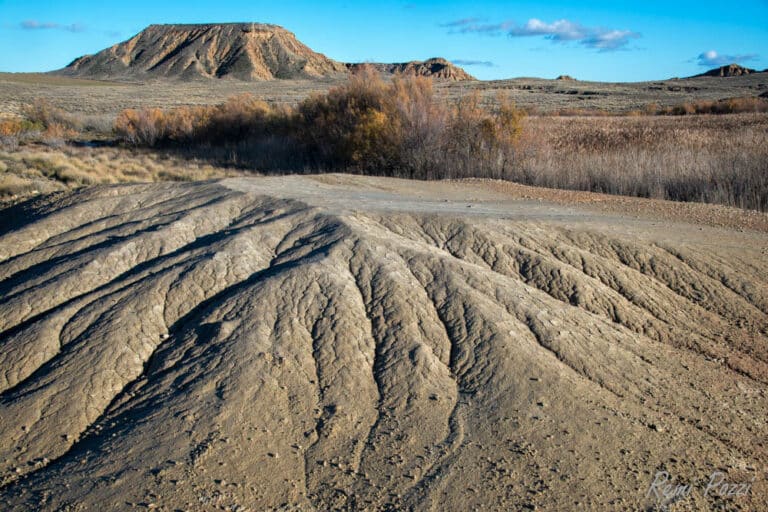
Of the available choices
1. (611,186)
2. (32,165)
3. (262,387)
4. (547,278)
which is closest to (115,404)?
(262,387)

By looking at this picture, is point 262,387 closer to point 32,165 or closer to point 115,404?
point 115,404

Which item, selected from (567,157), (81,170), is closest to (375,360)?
(567,157)

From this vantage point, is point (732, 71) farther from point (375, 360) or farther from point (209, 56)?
point (375, 360)

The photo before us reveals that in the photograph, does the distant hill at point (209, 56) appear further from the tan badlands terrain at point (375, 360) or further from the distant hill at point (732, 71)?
the tan badlands terrain at point (375, 360)

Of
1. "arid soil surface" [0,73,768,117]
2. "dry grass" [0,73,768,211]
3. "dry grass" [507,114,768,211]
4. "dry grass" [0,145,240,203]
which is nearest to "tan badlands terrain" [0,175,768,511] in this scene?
"dry grass" [507,114,768,211]

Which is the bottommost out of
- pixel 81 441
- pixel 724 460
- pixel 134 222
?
pixel 724 460

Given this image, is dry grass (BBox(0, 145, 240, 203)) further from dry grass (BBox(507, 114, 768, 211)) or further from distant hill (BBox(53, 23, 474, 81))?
distant hill (BBox(53, 23, 474, 81))

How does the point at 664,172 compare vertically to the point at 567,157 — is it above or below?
below

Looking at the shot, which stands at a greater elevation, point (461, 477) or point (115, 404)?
point (115, 404)
